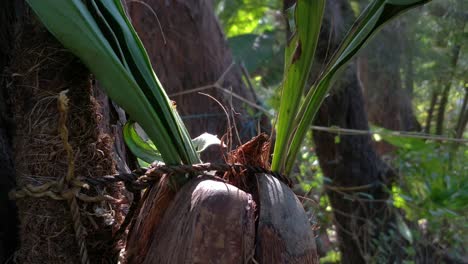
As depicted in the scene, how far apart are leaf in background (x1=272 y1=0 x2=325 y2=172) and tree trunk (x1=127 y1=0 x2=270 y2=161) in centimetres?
147

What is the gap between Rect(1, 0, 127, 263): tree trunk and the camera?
89cm

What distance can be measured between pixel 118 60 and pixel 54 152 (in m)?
0.17

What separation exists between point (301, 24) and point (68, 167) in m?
0.40

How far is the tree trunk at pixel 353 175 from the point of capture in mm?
3514

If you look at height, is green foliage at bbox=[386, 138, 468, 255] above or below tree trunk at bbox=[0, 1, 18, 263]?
below

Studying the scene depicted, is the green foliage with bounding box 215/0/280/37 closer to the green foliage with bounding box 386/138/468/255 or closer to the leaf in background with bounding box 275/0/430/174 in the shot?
the green foliage with bounding box 386/138/468/255

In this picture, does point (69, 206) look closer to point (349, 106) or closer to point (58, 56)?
point (58, 56)

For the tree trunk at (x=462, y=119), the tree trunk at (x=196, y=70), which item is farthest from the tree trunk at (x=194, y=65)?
the tree trunk at (x=462, y=119)

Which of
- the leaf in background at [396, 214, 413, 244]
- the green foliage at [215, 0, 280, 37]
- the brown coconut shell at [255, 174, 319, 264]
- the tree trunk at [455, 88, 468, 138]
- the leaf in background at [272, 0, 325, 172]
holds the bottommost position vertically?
the leaf in background at [396, 214, 413, 244]

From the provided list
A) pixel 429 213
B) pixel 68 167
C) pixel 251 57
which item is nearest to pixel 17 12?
pixel 68 167

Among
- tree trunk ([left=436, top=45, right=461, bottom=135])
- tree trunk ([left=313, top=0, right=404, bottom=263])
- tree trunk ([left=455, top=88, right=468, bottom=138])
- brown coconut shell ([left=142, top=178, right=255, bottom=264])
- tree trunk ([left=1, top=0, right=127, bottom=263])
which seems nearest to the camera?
brown coconut shell ([left=142, top=178, right=255, bottom=264])

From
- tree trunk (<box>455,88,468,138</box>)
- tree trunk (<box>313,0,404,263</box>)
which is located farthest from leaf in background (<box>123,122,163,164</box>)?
tree trunk (<box>455,88,468,138</box>)

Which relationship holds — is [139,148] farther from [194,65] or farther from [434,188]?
[434,188]

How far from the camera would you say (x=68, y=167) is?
882 millimetres
